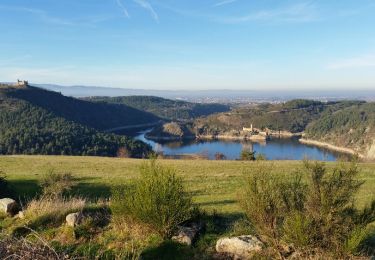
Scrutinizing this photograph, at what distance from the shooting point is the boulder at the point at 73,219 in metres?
10.6

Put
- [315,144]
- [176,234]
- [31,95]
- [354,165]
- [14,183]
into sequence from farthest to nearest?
[315,144]
[31,95]
[14,183]
[176,234]
[354,165]

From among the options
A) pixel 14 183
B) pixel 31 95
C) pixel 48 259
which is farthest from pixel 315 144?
pixel 48 259

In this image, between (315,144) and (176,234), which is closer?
(176,234)

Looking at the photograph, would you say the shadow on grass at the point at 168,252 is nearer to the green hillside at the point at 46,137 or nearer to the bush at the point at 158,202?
the bush at the point at 158,202

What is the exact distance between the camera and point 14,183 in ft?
76.1

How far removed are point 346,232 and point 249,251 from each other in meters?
1.96

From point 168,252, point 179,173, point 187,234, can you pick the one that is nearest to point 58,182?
point 179,173

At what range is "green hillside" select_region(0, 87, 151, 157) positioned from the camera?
113312 millimetres

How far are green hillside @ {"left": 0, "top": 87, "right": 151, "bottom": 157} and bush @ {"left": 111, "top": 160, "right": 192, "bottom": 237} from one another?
95.8 metres

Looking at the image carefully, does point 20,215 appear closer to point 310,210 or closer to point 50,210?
point 50,210

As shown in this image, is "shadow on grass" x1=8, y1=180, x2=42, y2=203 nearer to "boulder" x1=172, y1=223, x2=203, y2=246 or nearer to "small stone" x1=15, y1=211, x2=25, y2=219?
"small stone" x1=15, y1=211, x2=25, y2=219

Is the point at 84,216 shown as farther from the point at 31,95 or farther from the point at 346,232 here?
the point at 31,95

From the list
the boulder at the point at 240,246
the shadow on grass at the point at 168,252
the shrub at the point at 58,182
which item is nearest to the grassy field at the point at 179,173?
the shrub at the point at 58,182

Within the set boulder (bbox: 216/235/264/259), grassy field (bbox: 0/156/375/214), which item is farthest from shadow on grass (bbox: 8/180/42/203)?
boulder (bbox: 216/235/264/259)
